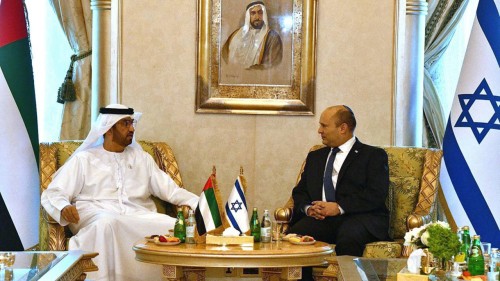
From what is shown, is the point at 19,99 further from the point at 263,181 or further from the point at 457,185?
the point at 457,185

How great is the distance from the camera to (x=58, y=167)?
737 centimetres

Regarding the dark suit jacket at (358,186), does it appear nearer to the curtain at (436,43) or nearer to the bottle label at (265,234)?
the bottle label at (265,234)

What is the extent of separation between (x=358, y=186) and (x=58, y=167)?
2.15m

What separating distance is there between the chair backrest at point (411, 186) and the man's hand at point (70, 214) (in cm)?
146

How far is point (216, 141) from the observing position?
7.86m

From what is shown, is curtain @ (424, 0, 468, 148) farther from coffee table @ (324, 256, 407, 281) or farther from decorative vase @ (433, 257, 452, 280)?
decorative vase @ (433, 257, 452, 280)

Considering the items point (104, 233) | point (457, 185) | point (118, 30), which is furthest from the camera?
Answer: point (118, 30)

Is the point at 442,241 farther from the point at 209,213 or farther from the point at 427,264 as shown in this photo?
the point at 209,213

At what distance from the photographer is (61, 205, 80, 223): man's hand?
6.70m

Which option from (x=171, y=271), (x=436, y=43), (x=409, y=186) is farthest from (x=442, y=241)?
(x=436, y=43)

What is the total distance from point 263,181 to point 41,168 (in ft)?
5.62

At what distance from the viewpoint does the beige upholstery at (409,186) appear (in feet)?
23.1

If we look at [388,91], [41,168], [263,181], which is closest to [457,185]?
[388,91]

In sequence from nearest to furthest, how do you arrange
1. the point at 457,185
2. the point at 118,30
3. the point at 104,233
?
the point at 104,233 < the point at 457,185 < the point at 118,30
